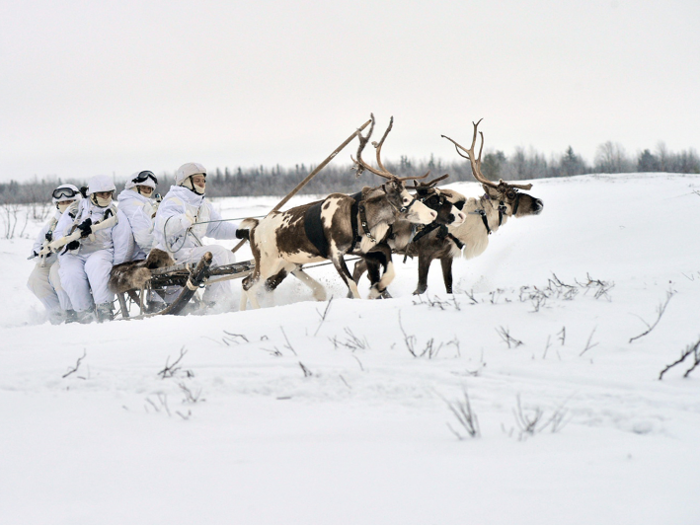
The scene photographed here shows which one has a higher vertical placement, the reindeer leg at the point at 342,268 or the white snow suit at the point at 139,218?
the white snow suit at the point at 139,218

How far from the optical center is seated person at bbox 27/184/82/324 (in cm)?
834

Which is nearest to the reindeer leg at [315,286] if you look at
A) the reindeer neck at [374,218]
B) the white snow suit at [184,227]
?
the white snow suit at [184,227]

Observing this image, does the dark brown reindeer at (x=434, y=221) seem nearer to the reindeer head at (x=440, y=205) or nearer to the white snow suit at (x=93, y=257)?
the reindeer head at (x=440, y=205)

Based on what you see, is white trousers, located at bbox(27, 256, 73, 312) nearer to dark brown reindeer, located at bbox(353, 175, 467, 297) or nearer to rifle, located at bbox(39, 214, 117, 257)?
rifle, located at bbox(39, 214, 117, 257)

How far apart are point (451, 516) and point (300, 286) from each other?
7.27 m

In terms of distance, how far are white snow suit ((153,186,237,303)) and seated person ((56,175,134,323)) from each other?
A: 524 millimetres

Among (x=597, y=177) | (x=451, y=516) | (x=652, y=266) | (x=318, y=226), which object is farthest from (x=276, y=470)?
(x=597, y=177)

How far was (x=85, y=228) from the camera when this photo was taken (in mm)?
7875

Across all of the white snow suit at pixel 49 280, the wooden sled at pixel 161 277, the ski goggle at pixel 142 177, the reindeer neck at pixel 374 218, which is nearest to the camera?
the reindeer neck at pixel 374 218

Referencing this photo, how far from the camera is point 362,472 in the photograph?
2.36 m

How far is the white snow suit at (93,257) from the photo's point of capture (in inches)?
309

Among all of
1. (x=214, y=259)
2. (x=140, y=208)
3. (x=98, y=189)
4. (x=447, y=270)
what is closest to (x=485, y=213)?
(x=447, y=270)

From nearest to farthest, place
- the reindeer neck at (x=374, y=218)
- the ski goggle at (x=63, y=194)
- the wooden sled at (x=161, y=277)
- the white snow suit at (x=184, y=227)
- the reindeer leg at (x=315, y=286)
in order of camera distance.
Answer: the reindeer neck at (x=374, y=218) → the wooden sled at (x=161, y=277) → the white snow suit at (x=184, y=227) → the reindeer leg at (x=315, y=286) → the ski goggle at (x=63, y=194)

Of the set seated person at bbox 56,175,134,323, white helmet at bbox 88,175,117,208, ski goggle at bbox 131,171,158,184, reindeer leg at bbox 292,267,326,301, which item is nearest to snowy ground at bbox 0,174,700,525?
seated person at bbox 56,175,134,323
